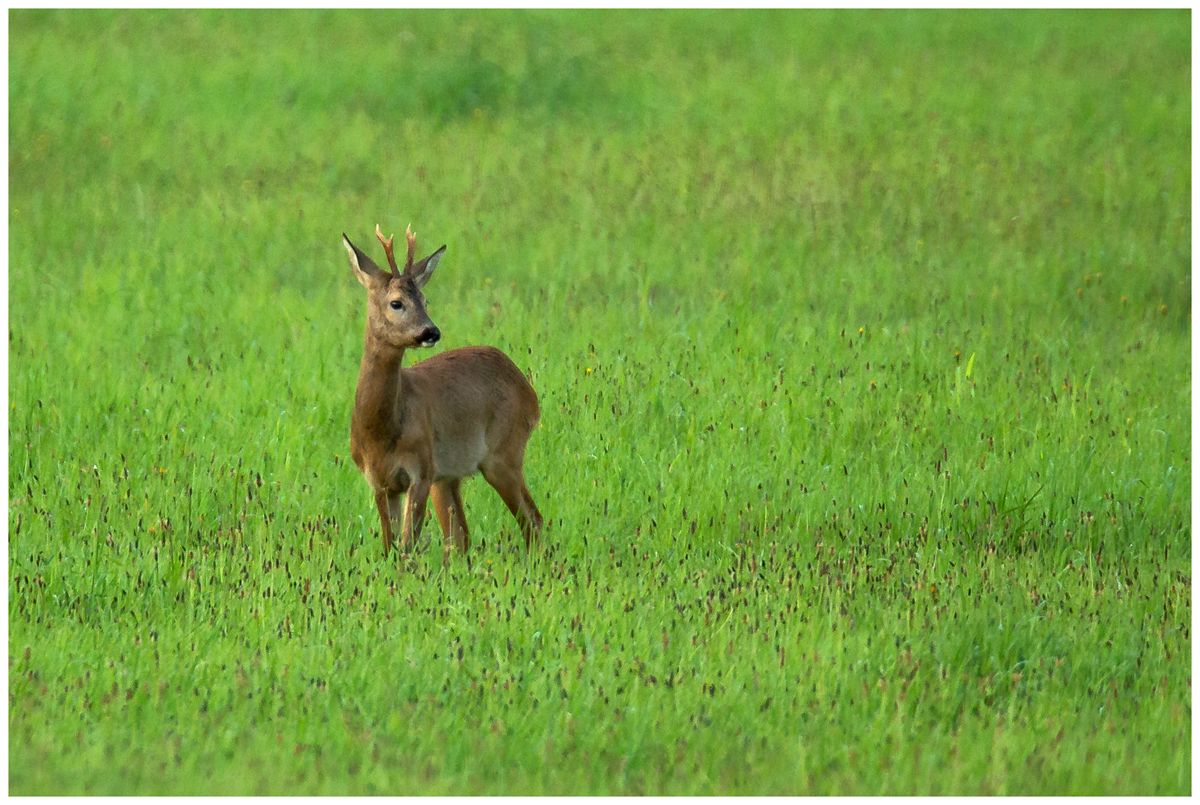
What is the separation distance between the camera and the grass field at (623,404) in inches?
233

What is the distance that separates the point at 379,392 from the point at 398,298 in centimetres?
53

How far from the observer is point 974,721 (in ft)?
19.6

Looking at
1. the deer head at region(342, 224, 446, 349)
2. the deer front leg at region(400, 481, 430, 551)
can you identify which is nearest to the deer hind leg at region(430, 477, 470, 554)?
the deer front leg at region(400, 481, 430, 551)

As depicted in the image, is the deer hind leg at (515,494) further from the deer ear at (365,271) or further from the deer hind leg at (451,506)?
the deer ear at (365,271)

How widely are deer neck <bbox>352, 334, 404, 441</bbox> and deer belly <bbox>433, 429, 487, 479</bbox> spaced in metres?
0.37

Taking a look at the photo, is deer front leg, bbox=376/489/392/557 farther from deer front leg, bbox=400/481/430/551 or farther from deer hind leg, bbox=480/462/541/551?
deer hind leg, bbox=480/462/541/551

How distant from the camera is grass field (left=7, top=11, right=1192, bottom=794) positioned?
19.4ft

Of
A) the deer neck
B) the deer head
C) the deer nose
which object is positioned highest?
the deer head

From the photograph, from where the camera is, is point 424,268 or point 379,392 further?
point 379,392

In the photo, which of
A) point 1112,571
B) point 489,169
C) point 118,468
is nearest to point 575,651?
point 1112,571

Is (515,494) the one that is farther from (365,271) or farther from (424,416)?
(365,271)

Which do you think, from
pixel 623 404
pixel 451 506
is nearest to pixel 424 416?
pixel 451 506

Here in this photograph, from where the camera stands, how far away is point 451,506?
27.2ft

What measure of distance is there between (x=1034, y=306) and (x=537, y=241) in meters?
4.55
